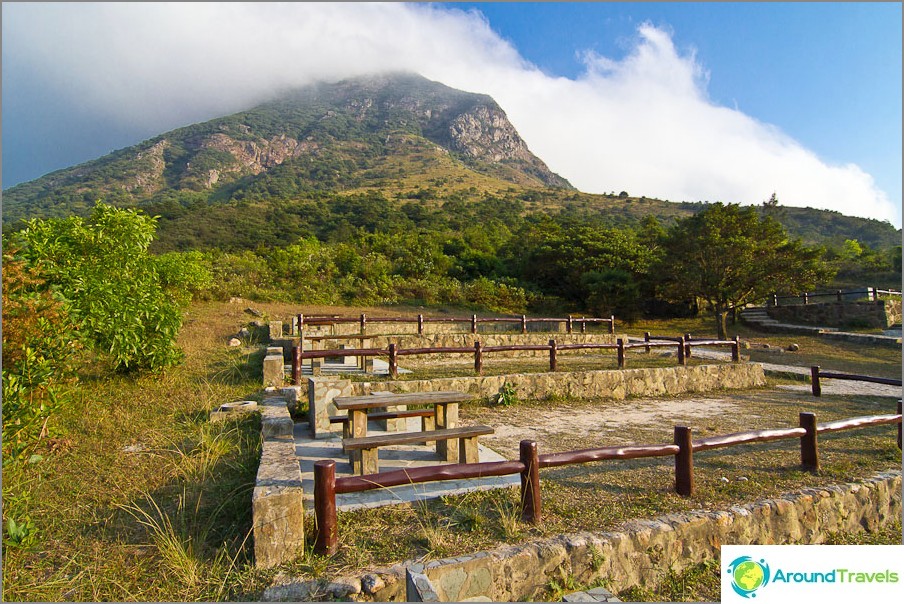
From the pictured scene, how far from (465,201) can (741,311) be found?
118ft

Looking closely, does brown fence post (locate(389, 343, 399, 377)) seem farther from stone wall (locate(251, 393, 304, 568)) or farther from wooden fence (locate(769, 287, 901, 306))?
wooden fence (locate(769, 287, 901, 306))

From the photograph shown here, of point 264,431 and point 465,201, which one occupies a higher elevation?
point 465,201

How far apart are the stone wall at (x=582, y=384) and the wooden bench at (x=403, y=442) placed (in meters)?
1.49

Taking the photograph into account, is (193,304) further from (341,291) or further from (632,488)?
(632,488)

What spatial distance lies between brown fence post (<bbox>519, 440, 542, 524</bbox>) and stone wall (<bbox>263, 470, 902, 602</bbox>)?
0.26m

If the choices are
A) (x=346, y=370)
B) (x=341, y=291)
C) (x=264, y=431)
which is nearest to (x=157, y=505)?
(x=264, y=431)

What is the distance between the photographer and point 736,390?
30.9 ft

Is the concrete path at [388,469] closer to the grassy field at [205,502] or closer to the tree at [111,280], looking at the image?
the grassy field at [205,502]

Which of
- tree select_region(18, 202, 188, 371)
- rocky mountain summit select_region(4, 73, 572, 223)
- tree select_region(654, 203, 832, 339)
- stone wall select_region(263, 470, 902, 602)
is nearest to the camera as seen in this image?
stone wall select_region(263, 470, 902, 602)

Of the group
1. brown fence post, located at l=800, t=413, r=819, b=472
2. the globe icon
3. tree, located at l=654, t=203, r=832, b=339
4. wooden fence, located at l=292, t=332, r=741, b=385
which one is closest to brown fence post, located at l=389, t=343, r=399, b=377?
wooden fence, located at l=292, t=332, r=741, b=385

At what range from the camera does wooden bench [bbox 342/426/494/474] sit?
3605mm

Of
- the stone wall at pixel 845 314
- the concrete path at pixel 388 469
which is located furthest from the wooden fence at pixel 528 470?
the stone wall at pixel 845 314

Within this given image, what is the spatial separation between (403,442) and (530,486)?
43.0 inches

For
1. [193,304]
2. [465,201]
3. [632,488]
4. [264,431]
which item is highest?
[465,201]
